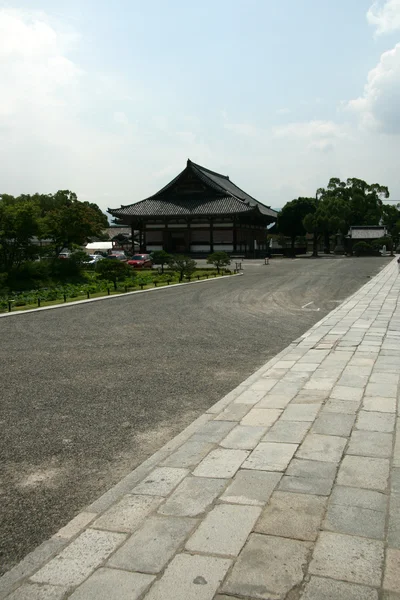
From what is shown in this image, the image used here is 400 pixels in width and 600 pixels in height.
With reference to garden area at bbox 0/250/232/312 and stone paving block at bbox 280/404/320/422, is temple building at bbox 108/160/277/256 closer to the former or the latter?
garden area at bbox 0/250/232/312

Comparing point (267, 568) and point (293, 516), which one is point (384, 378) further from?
point (267, 568)

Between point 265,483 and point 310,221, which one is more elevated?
point 310,221

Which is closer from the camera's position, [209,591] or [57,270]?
[209,591]

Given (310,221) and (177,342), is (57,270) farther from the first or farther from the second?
(310,221)

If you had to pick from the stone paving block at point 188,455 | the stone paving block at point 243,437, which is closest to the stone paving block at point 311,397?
the stone paving block at point 243,437

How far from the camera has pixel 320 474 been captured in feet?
11.8

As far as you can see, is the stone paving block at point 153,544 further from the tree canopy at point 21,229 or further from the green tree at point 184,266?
the tree canopy at point 21,229

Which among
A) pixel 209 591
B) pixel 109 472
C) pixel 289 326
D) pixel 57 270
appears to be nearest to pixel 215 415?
pixel 109 472

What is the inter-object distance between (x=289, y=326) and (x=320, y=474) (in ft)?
26.3

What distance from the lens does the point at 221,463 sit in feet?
12.7

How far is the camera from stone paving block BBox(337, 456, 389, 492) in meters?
3.44

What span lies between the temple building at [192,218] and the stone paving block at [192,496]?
4199 centimetres

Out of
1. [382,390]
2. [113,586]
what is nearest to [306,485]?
[113,586]

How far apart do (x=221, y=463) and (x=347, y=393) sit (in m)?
2.39
